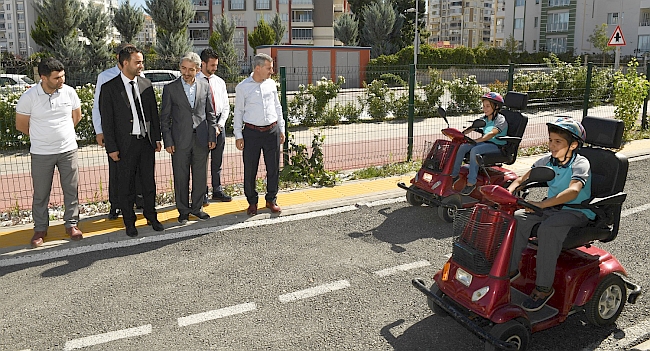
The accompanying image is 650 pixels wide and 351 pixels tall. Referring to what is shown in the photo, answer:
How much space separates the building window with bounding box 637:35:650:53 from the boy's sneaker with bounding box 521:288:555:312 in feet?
207

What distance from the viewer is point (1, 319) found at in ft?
14.2

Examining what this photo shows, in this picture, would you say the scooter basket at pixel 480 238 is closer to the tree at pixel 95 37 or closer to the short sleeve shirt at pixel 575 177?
the short sleeve shirt at pixel 575 177

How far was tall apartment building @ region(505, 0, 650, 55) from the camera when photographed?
57625mm

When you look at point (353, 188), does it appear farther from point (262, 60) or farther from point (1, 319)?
point (1, 319)

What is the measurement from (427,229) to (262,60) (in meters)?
2.80

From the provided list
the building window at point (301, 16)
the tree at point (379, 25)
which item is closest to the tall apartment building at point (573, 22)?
the tree at point (379, 25)

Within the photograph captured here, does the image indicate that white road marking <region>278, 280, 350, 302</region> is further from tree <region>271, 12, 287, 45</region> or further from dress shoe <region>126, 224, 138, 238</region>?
tree <region>271, 12, 287, 45</region>

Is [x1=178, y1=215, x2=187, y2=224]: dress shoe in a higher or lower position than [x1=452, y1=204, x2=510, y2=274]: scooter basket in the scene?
lower

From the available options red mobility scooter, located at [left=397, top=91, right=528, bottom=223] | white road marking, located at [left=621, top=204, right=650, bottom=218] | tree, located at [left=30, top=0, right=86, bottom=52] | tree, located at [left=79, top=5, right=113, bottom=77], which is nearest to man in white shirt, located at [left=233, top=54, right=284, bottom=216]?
red mobility scooter, located at [left=397, top=91, right=528, bottom=223]

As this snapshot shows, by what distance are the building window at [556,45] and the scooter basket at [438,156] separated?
61786 millimetres

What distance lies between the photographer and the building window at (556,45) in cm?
6253

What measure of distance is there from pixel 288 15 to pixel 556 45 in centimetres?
3157

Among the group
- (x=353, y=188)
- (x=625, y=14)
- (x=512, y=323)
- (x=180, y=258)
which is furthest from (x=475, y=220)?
(x=625, y=14)

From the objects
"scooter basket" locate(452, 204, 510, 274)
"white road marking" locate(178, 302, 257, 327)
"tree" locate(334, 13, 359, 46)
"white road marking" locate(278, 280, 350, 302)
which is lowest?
"white road marking" locate(178, 302, 257, 327)
